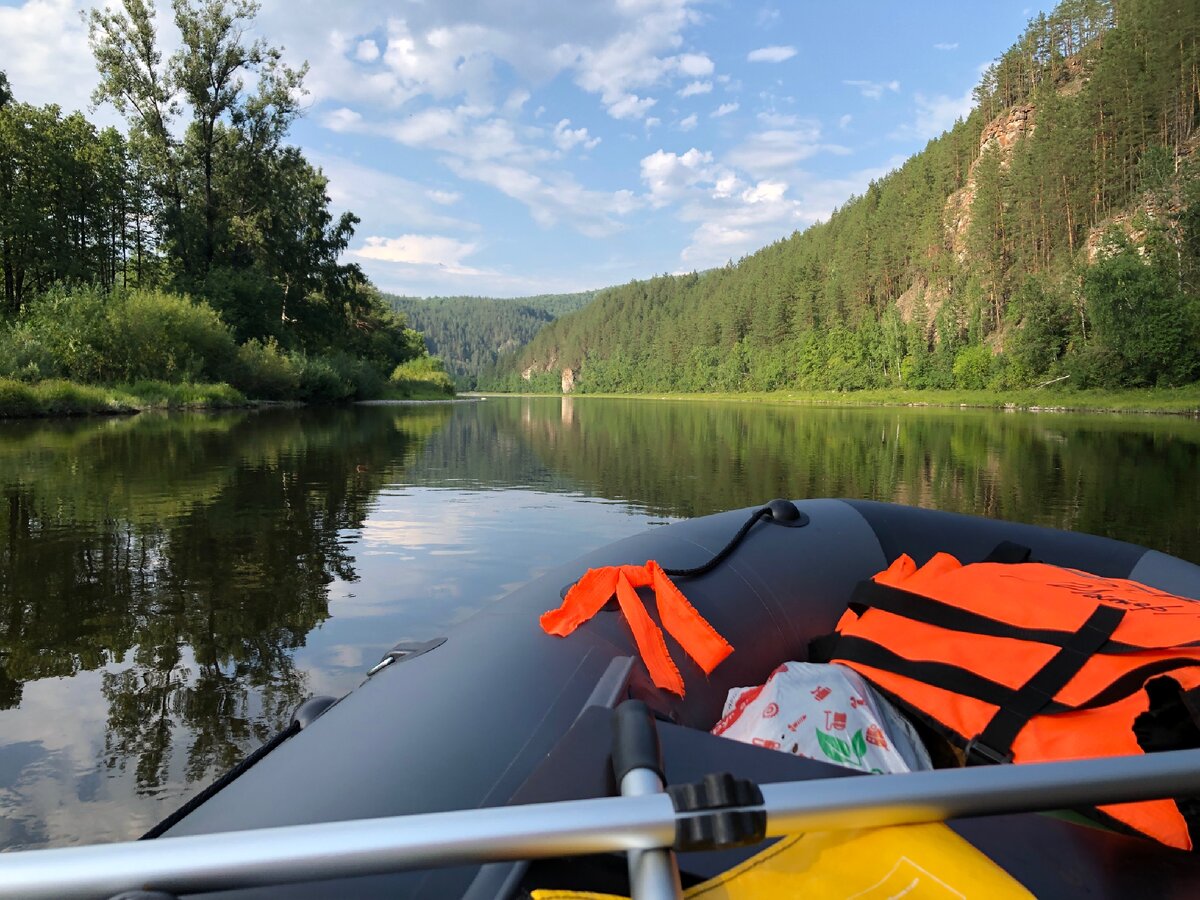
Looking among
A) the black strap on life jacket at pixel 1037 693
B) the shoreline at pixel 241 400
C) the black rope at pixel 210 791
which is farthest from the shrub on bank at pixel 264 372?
the black strap on life jacket at pixel 1037 693

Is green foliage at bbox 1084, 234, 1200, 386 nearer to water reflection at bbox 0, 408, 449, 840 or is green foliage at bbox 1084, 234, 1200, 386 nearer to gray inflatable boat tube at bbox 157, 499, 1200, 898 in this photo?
water reflection at bbox 0, 408, 449, 840

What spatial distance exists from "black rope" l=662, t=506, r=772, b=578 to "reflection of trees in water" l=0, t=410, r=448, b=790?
1.44 metres

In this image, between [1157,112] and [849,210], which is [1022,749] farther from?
[849,210]

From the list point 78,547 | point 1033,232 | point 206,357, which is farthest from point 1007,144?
point 78,547

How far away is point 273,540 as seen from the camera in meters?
5.18

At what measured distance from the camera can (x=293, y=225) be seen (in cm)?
3203

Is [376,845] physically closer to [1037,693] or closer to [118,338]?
[1037,693]

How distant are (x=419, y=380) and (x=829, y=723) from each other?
61.0 meters

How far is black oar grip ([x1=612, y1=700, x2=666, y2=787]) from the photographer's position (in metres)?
0.93

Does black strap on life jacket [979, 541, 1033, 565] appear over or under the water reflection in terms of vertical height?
over

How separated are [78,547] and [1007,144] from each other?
5873cm

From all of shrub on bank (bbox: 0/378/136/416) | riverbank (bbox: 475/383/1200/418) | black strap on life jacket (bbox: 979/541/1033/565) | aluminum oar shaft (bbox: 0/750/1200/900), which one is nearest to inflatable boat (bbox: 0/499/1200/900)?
aluminum oar shaft (bbox: 0/750/1200/900)

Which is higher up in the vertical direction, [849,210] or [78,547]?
[849,210]

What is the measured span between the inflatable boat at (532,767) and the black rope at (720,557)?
0.05ft
